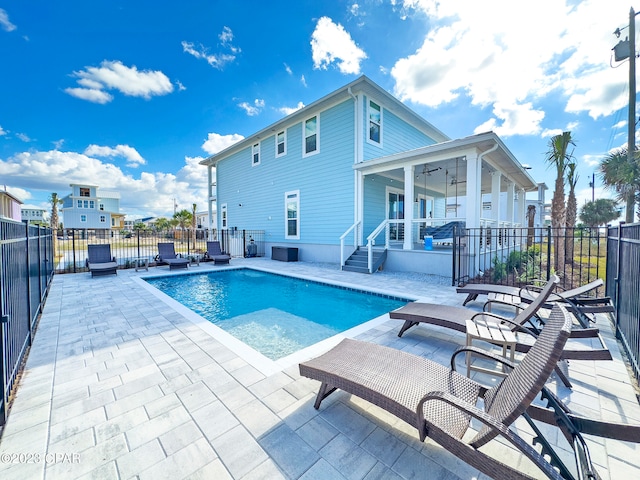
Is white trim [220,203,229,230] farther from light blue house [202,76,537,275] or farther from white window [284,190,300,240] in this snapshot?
white window [284,190,300,240]

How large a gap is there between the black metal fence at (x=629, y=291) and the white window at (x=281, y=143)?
12367mm

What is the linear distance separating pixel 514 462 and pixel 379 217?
10.9 meters

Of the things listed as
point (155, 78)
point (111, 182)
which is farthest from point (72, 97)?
point (111, 182)

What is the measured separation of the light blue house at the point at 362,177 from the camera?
8.86 meters

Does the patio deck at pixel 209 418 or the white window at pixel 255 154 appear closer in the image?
the patio deck at pixel 209 418

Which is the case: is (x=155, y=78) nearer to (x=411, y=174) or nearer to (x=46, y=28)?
(x=46, y=28)

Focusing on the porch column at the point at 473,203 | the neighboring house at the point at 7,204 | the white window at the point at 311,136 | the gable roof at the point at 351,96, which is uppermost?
the gable roof at the point at 351,96

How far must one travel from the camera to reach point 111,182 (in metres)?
43.6

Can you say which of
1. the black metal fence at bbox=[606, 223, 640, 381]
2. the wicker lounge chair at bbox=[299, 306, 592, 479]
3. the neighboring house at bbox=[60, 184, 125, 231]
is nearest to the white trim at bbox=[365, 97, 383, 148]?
the black metal fence at bbox=[606, 223, 640, 381]

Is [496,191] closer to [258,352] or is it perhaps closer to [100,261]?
[258,352]

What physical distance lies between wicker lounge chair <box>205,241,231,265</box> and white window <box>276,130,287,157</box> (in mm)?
Result: 5726

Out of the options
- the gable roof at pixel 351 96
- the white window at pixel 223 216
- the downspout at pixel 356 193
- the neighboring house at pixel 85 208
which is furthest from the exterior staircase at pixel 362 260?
the neighboring house at pixel 85 208

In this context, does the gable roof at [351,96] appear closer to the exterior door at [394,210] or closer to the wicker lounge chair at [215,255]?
the exterior door at [394,210]

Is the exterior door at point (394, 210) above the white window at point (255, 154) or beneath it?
beneath
